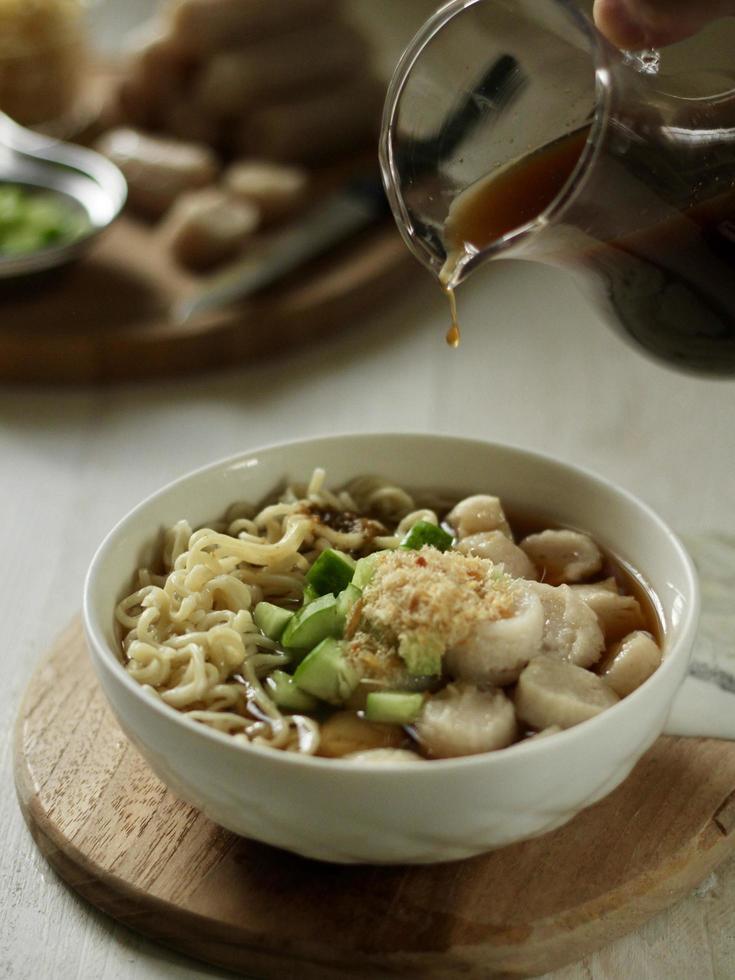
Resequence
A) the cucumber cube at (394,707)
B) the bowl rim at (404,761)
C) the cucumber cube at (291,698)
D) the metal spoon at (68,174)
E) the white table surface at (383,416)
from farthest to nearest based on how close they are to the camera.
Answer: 1. the metal spoon at (68,174)
2. the white table surface at (383,416)
3. the cucumber cube at (291,698)
4. the cucumber cube at (394,707)
5. the bowl rim at (404,761)

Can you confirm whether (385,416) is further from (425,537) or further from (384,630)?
(384,630)

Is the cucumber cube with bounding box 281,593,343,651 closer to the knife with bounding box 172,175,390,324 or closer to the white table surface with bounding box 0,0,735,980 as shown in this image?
the white table surface with bounding box 0,0,735,980

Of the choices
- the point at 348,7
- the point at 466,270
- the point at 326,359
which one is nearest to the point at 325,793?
the point at 466,270

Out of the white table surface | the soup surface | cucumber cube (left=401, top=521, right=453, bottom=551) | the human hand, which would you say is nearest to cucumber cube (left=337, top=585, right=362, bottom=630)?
the soup surface

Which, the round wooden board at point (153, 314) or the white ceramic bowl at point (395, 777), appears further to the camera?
the round wooden board at point (153, 314)

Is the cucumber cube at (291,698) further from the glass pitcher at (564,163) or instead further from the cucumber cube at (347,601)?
the glass pitcher at (564,163)

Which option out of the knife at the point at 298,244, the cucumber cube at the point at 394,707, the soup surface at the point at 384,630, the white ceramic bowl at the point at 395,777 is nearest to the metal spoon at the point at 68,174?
the knife at the point at 298,244
